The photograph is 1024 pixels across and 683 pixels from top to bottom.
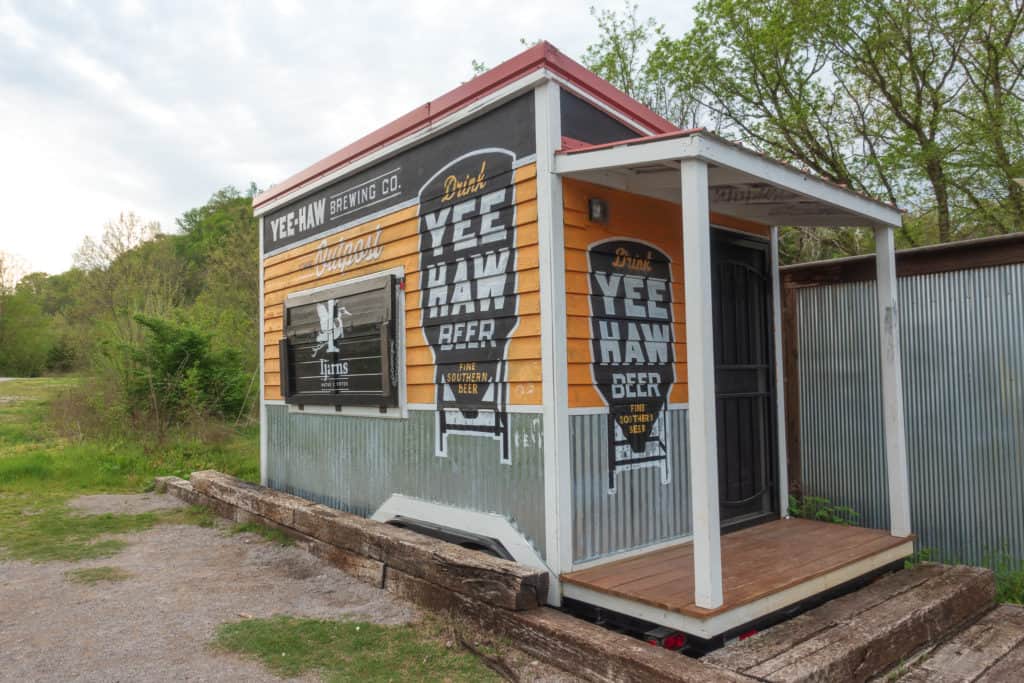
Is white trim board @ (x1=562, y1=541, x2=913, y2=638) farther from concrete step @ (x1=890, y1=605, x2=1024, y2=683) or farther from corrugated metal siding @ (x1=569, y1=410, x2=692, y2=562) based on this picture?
concrete step @ (x1=890, y1=605, x2=1024, y2=683)

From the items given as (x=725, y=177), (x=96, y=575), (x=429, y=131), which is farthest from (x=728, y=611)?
(x=96, y=575)

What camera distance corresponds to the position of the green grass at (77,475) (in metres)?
5.95

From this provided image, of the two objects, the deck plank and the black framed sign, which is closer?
the deck plank

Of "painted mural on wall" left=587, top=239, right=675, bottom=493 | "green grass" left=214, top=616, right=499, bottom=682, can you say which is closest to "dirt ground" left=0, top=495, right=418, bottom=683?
"green grass" left=214, top=616, right=499, bottom=682

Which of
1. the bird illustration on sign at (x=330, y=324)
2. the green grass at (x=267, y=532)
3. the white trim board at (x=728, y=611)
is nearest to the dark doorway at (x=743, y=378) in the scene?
the white trim board at (x=728, y=611)

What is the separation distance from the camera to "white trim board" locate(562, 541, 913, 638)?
305cm

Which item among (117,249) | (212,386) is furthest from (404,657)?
(117,249)

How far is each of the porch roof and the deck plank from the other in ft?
6.54

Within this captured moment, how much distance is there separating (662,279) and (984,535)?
283 centimetres

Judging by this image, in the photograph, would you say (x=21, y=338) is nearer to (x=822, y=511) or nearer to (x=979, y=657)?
(x=822, y=511)

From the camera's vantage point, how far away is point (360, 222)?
5426 millimetres

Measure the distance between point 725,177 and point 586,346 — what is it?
1.16 metres

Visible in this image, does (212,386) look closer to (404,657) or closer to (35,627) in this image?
(35,627)

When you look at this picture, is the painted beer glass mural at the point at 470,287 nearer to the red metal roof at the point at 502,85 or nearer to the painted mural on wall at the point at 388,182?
the painted mural on wall at the point at 388,182
